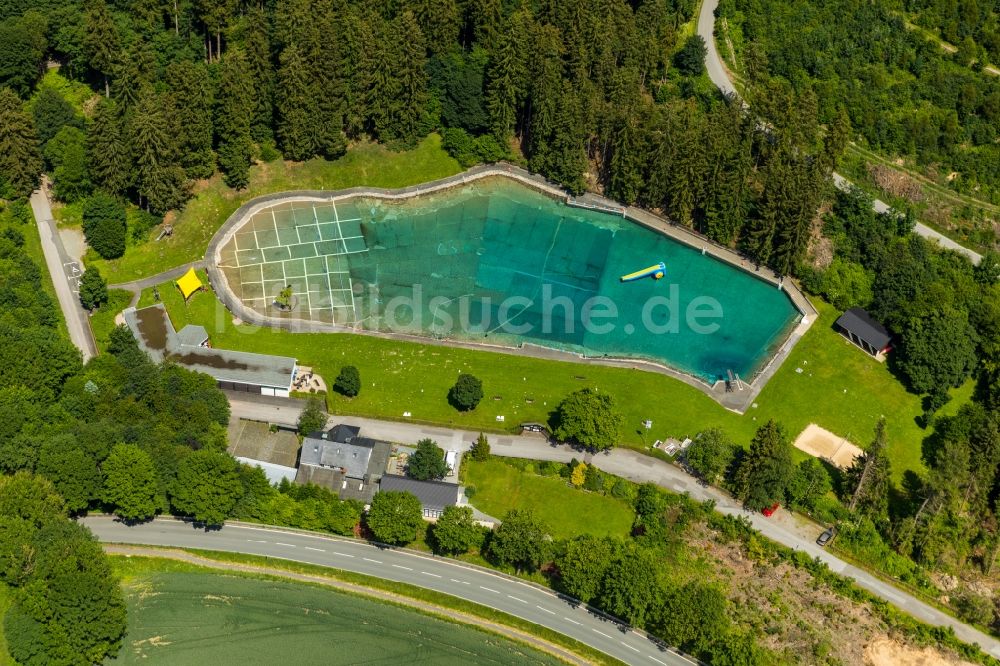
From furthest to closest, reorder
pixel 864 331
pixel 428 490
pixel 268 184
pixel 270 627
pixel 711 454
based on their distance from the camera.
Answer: pixel 268 184, pixel 864 331, pixel 711 454, pixel 428 490, pixel 270 627

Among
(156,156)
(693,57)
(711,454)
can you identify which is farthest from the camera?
(693,57)

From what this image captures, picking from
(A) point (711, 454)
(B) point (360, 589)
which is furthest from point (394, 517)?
(A) point (711, 454)

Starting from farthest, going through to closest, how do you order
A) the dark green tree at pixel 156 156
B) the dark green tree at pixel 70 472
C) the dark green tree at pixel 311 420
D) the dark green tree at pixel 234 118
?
1. the dark green tree at pixel 234 118
2. the dark green tree at pixel 156 156
3. the dark green tree at pixel 311 420
4. the dark green tree at pixel 70 472

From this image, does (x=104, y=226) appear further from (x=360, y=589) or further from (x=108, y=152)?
(x=360, y=589)

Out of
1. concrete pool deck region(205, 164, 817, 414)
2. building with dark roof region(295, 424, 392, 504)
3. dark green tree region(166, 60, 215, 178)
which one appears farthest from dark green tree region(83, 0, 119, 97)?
building with dark roof region(295, 424, 392, 504)

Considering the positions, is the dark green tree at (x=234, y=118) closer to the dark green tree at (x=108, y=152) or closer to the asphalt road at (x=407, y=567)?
the dark green tree at (x=108, y=152)

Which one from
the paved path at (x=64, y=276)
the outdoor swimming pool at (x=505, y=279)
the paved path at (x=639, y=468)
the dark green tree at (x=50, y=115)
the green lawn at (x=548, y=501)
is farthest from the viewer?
the dark green tree at (x=50, y=115)

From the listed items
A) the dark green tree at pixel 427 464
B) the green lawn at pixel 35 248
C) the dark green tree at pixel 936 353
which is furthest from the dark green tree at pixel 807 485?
the green lawn at pixel 35 248
